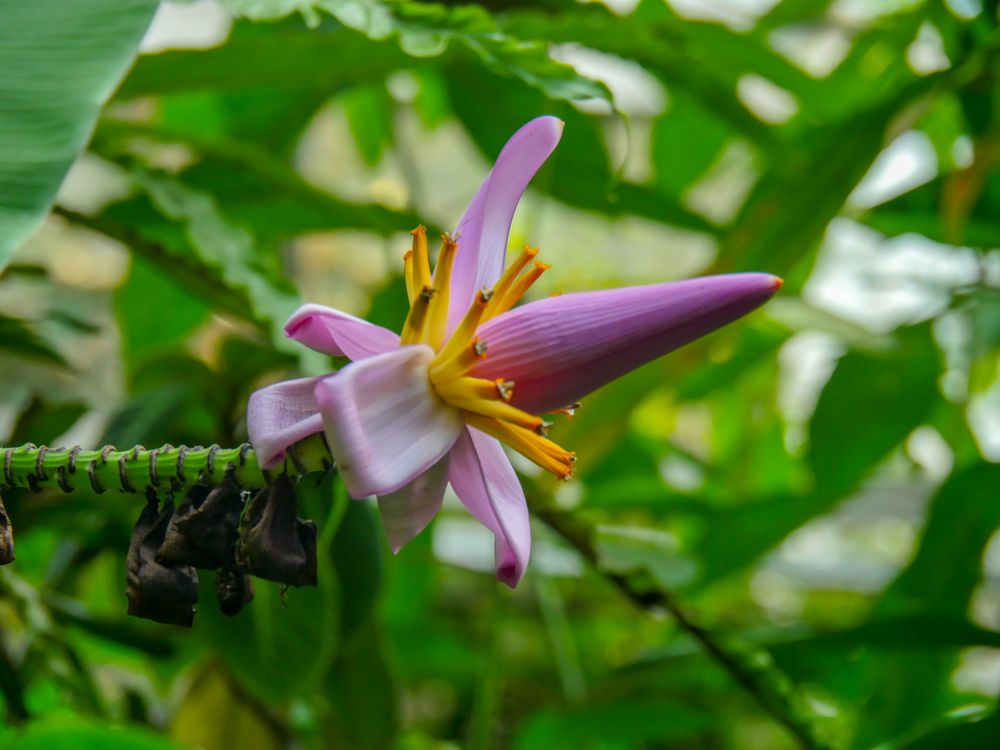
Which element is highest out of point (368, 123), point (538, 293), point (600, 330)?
point (600, 330)

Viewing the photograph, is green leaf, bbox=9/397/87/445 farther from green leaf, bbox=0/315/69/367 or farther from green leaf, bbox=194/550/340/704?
green leaf, bbox=194/550/340/704

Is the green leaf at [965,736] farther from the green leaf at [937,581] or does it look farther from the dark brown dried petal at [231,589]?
the dark brown dried petal at [231,589]

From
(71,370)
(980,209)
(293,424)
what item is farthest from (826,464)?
(293,424)

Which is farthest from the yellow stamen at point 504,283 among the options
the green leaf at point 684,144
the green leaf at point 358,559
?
the green leaf at point 684,144

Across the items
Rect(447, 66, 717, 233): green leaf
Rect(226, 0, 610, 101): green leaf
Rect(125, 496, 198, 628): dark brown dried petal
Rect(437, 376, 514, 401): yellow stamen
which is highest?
Rect(437, 376, 514, 401): yellow stamen

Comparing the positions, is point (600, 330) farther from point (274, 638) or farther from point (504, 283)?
point (274, 638)

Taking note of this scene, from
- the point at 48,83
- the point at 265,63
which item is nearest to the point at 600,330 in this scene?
the point at 48,83

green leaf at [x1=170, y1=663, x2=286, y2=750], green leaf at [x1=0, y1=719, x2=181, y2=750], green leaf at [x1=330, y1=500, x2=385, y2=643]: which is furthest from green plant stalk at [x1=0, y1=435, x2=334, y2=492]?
green leaf at [x1=170, y1=663, x2=286, y2=750]
